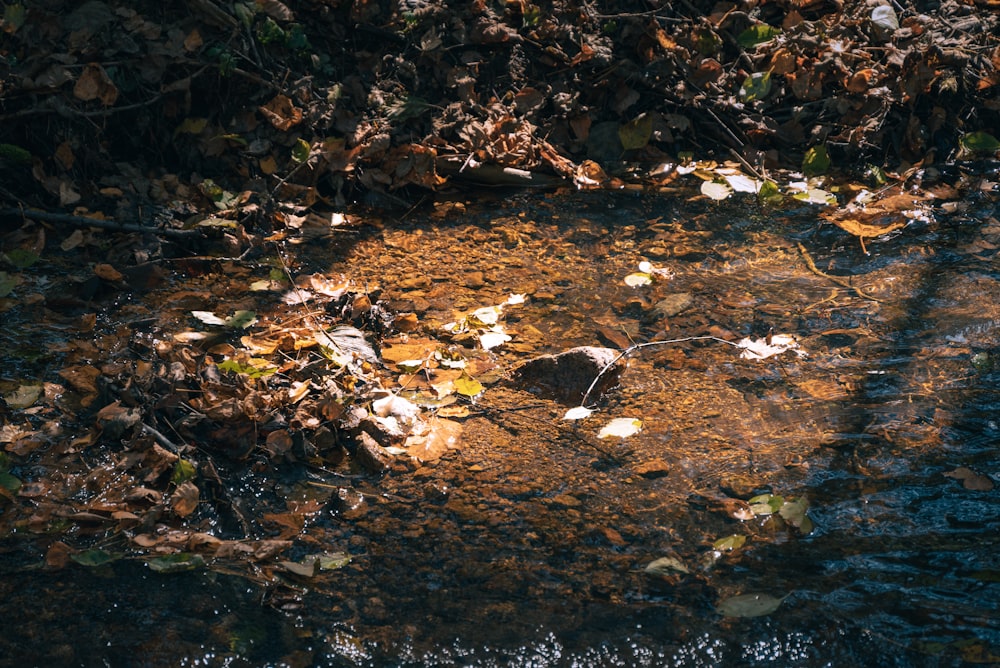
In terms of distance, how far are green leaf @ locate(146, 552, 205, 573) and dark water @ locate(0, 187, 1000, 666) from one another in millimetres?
24

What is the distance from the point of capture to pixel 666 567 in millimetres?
2092

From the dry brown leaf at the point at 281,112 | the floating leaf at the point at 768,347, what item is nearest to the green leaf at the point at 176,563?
the floating leaf at the point at 768,347

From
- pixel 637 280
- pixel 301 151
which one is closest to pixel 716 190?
pixel 637 280

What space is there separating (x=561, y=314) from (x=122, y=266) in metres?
1.59

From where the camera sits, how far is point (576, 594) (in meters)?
2.04

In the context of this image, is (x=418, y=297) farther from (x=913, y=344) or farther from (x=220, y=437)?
(x=913, y=344)

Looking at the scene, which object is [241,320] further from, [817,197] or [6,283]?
[817,197]

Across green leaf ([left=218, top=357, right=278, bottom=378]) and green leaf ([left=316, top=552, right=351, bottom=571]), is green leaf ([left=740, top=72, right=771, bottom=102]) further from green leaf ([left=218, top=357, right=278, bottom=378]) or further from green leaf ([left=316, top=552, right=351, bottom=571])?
green leaf ([left=316, top=552, right=351, bottom=571])

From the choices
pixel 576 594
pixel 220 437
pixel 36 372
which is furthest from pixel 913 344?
pixel 36 372

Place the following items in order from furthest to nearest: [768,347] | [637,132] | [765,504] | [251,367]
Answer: [637,132], [768,347], [251,367], [765,504]

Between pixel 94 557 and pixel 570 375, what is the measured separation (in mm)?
1383

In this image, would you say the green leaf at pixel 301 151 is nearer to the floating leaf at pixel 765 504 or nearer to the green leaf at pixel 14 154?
the green leaf at pixel 14 154

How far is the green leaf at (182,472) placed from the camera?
2.28m

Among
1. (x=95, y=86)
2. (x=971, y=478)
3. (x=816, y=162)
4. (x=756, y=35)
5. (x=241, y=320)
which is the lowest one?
(x=241, y=320)
